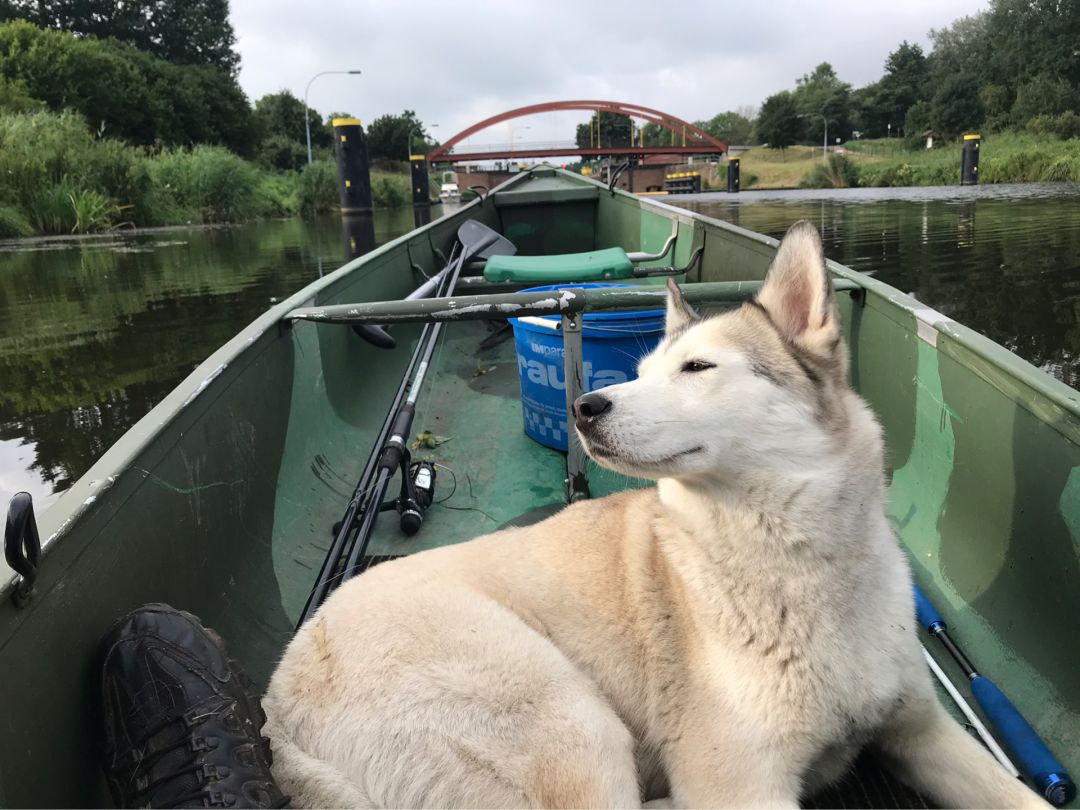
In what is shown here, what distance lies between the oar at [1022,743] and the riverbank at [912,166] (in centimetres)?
3854

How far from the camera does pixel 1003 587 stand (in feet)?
7.00

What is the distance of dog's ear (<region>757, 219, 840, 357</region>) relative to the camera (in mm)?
1714

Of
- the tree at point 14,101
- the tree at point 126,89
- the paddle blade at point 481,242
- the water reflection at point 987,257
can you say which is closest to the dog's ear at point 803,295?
the water reflection at point 987,257

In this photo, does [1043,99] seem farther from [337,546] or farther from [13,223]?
[337,546]

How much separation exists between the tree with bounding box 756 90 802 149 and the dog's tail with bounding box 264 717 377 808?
96.8 m

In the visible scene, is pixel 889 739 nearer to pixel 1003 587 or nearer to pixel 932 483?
pixel 1003 587

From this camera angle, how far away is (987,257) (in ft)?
Result: 41.2

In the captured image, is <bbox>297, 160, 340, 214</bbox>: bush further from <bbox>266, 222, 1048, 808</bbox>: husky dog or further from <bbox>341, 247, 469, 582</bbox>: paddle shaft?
<bbox>266, 222, 1048, 808</bbox>: husky dog

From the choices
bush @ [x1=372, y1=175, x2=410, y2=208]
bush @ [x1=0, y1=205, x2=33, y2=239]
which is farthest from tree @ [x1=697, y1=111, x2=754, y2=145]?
bush @ [x1=0, y1=205, x2=33, y2=239]

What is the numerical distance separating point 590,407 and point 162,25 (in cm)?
7929

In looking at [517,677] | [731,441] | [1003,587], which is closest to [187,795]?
[517,677]

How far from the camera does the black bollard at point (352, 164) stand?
19234 millimetres

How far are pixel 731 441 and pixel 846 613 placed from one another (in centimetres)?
48

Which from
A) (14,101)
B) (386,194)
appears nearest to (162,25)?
(386,194)
